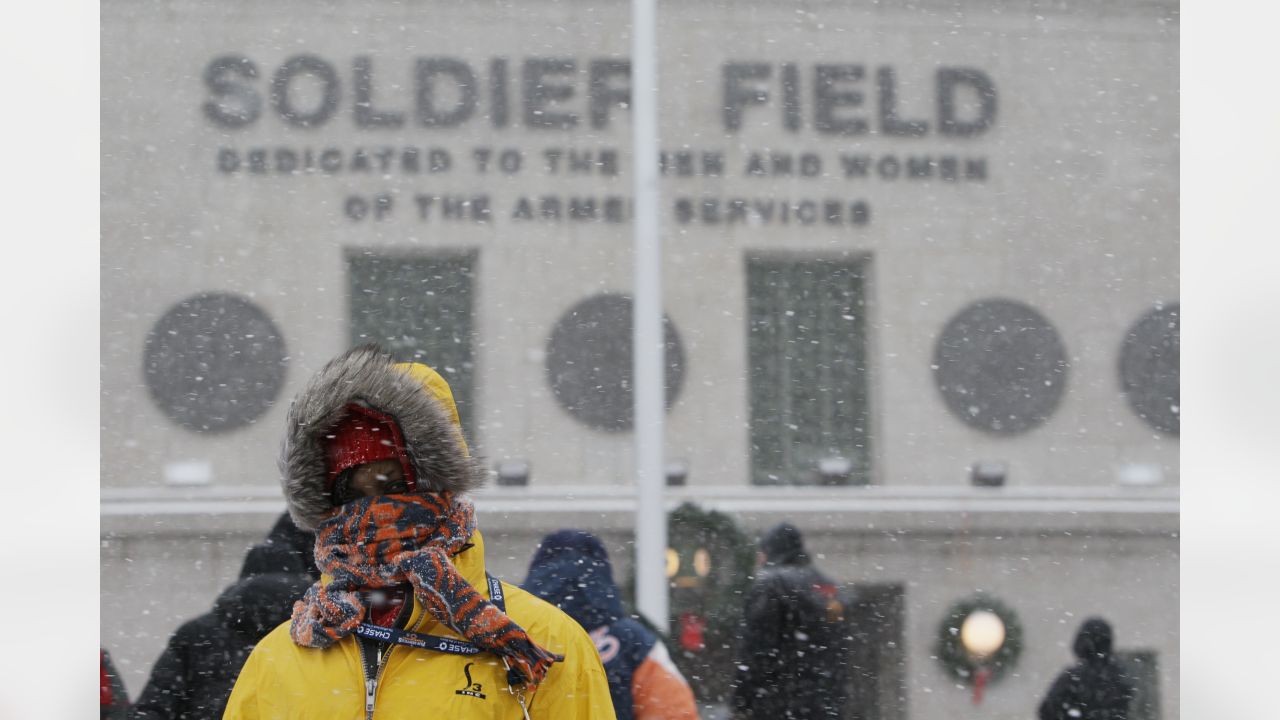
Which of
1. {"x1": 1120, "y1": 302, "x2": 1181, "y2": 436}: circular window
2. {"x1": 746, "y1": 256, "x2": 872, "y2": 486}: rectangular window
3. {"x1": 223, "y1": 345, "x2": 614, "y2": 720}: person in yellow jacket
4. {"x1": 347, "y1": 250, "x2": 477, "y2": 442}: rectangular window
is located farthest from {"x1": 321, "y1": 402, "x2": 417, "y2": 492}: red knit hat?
{"x1": 1120, "y1": 302, "x2": 1181, "y2": 436}: circular window

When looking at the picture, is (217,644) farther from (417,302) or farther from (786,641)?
(417,302)

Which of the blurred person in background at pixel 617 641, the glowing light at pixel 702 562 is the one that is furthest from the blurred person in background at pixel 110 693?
the glowing light at pixel 702 562

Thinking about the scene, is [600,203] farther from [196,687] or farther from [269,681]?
[269,681]

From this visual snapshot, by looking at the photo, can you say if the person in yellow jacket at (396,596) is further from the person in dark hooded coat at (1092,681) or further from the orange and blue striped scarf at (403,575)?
the person in dark hooded coat at (1092,681)

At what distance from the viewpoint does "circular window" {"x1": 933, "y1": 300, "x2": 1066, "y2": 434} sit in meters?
11.2

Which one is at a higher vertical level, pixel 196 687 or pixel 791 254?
pixel 791 254

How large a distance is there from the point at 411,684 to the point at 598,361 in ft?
29.4

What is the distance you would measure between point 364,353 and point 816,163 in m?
9.50

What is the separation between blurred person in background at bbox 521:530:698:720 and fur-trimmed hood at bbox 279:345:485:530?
1485mm

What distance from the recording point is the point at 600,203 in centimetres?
1092

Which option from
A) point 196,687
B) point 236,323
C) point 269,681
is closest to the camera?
point 269,681

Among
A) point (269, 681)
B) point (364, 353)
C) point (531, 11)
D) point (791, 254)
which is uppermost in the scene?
point (531, 11)

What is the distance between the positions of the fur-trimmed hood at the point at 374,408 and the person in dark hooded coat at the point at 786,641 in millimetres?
2892

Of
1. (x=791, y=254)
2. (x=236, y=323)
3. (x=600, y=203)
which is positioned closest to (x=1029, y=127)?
(x=791, y=254)
